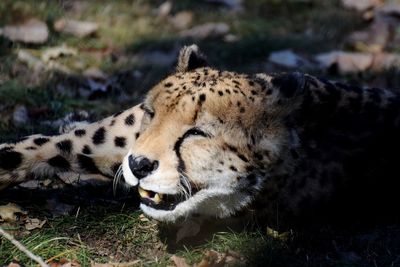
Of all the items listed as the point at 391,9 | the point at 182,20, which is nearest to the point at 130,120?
the point at 182,20

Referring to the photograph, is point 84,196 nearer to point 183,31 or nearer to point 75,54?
point 75,54

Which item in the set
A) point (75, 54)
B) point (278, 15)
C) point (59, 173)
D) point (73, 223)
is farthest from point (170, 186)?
point (278, 15)

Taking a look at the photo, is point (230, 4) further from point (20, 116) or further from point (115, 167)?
point (115, 167)

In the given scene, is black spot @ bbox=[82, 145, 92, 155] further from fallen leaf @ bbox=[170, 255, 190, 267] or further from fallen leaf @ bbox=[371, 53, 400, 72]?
fallen leaf @ bbox=[371, 53, 400, 72]

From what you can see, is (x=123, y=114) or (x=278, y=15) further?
(x=278, y=15)

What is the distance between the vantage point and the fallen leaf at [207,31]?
7.30m

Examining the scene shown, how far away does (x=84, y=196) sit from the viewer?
412 cm

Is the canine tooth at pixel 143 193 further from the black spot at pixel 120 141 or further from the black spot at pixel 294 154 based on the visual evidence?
the black spot at pixel 294 154

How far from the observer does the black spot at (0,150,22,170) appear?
384 cm

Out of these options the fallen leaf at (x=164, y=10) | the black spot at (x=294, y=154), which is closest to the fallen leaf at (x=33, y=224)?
the black spot at (x=294, y=154)

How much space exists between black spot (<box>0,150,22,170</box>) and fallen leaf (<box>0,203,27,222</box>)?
19 centimetres

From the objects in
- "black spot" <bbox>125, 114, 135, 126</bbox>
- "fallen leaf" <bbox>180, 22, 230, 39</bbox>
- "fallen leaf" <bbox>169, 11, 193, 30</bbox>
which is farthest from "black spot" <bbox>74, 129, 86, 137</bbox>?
"fallen leaf" <bbox>169, 11, 193, 30</bbox>

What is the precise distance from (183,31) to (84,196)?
142 inches

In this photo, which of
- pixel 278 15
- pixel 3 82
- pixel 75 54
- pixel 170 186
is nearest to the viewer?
pixel 170 186
